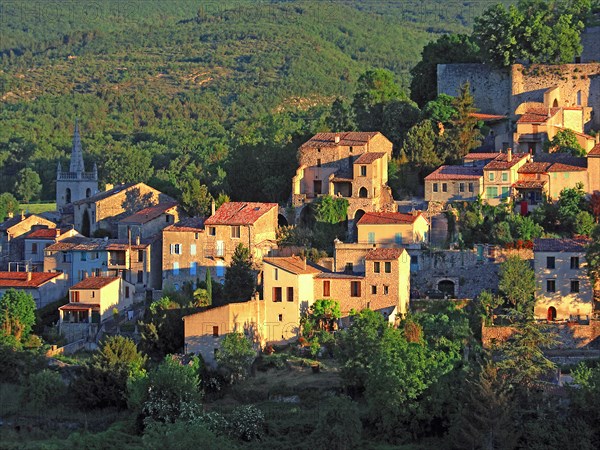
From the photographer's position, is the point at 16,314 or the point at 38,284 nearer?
the point at 16,314

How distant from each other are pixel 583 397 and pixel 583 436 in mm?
1239

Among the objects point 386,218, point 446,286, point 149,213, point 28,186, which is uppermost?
point 28,186

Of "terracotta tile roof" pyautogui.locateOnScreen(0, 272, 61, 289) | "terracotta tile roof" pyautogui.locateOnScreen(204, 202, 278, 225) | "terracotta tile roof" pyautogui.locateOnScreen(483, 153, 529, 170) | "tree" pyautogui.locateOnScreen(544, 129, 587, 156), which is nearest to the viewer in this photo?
"terracotta tile roof" pyautogui.locateOnScreen(204, 202, 278, 225)

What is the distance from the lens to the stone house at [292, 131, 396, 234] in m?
51.2

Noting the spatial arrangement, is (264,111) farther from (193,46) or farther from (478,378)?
(478,378)

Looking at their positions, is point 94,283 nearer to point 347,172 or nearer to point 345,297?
point 345,297

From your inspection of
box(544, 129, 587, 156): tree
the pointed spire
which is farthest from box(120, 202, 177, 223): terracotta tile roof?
box(544, 129, 587, 156): tree

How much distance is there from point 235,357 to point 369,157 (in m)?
11.1

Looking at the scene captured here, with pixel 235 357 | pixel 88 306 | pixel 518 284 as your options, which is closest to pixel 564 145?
pixel 518 284

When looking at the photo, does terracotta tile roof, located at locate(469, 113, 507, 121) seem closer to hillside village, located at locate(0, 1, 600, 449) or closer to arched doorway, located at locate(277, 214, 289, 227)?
hillside village, located at locate(0, 1, 600, 449)

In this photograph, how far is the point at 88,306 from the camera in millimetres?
48281

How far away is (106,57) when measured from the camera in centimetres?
13462

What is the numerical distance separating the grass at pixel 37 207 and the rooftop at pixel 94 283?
81.3 ft

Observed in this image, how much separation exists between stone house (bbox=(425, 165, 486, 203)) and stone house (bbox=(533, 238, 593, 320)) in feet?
19.0
